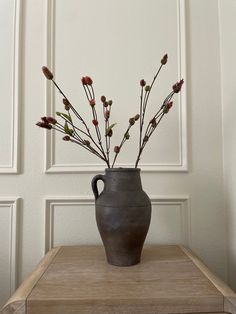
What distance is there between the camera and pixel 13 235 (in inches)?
40.6

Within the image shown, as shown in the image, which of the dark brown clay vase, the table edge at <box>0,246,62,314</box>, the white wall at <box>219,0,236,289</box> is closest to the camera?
the table edge at <box>0,246,62,314</box>

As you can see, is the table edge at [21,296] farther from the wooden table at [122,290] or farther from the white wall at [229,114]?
the white wall at [229,114]

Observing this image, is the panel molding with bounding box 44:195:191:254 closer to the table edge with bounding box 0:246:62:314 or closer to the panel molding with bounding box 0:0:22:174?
the panel molding with bounding box 0:0:22:174

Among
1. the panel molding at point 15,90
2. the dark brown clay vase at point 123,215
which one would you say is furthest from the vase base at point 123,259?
the panel molding at point 15,90

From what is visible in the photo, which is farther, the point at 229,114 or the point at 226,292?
the point at 229,114

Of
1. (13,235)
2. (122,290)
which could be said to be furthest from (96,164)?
(122,290)

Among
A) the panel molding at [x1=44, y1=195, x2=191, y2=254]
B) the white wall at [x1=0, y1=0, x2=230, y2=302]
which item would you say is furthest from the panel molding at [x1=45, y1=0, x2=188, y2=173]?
the panel molding at [x1=44, y1=195, x2=191, y2=254]

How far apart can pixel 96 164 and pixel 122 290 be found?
55 centimetres

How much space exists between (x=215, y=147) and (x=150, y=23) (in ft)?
1.96

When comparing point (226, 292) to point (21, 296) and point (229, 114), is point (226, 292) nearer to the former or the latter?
point (21, 296)

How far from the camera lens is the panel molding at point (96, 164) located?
1047mm

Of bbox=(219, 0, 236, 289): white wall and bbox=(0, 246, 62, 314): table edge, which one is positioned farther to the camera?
bbox=(219, 0, 236, 289): white wall

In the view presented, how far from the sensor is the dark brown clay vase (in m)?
0.71

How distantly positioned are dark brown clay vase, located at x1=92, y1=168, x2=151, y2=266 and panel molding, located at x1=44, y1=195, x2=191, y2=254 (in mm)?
299
